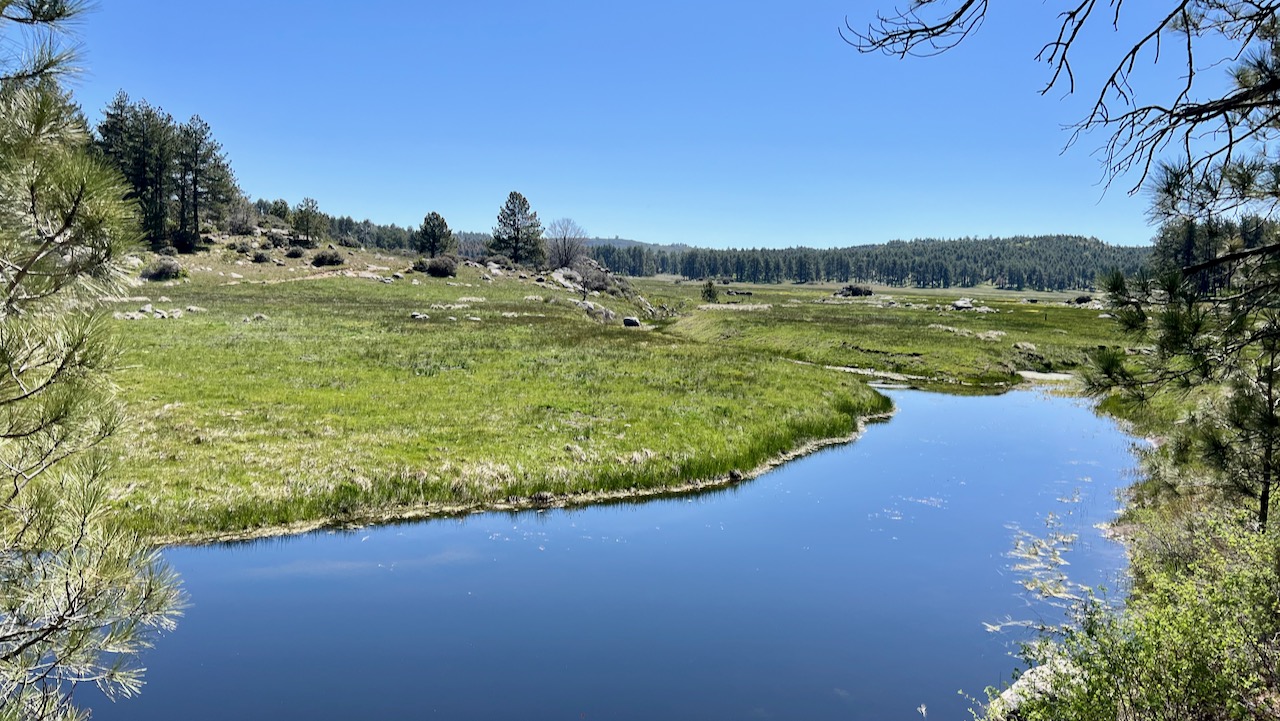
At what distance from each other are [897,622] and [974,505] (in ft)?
29.7

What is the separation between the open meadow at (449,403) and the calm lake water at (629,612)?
5.14 ft

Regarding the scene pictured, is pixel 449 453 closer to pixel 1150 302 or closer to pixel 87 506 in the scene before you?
pixel 87 506

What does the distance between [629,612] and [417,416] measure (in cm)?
1418

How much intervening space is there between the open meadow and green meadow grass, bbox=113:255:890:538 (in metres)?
0.09

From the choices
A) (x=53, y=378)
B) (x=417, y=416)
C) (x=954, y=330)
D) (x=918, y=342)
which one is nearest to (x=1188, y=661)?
(x=53, y=378)

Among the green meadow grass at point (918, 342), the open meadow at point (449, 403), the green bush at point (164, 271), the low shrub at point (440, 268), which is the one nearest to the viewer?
the open meadow at point (449, 403)

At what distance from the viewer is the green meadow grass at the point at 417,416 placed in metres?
17.4

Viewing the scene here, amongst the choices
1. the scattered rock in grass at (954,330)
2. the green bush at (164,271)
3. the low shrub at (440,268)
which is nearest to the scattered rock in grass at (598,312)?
the low shrub at (440,268)

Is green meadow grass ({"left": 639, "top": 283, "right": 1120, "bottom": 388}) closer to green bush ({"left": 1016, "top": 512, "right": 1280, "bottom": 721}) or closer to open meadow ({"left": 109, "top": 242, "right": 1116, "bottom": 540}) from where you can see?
open meadow ({"left": 109, "top": 242, "right": 1116, "bottom": 540})

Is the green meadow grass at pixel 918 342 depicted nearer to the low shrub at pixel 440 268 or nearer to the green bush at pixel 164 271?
the low shrub at pixel 440 268

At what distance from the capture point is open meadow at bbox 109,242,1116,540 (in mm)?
17609

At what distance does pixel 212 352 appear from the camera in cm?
3375

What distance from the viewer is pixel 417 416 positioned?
79.2 feet

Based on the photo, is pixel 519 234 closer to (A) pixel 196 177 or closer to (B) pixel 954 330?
(A) pixel 196 177
